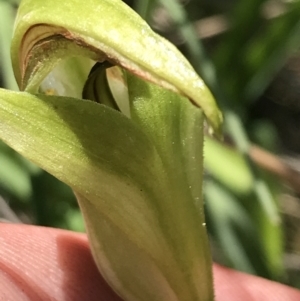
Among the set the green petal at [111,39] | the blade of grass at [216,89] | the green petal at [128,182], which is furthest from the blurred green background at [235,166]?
the green petal at [111,39]

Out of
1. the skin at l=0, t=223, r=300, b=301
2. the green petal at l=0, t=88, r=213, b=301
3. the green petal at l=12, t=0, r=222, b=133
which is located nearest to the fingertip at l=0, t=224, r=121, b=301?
the skin at l=0, t=223, r=300, b=301

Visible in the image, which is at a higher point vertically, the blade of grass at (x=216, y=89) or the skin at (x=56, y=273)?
the blade of grass at (x=216, y=89)

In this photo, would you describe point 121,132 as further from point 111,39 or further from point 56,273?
point 56,273

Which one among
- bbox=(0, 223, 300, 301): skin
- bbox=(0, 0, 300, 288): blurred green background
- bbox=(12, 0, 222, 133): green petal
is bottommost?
bbox=(0, 223, 300, 301): skin

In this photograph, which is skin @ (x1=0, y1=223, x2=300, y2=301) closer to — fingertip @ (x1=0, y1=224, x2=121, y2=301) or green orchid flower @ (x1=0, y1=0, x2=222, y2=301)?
fingertip @ (x1=0, y1=224, x2=121, y2=301)

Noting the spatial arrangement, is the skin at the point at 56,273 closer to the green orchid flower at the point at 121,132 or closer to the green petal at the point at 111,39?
the green orchid flower at the point at 121,132

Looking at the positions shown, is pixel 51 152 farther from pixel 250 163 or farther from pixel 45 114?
pixel 250 163

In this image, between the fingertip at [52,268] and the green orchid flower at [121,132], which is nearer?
the green orchid flower at [121,132]

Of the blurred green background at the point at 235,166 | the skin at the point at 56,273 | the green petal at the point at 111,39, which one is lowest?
the skin at the point at 56,273
